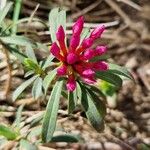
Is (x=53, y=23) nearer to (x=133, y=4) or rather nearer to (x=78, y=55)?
(x=78, y=55)

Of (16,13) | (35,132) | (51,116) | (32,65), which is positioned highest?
(16,13)

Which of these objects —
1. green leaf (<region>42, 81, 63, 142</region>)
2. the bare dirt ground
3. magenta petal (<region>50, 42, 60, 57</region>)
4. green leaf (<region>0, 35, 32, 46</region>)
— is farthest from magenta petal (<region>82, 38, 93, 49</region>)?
the bare dirt ground

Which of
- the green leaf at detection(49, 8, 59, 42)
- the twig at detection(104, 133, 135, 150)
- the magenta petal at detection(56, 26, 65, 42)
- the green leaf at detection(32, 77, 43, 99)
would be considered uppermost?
the green leaf at detection(49, 8, 59, 42)

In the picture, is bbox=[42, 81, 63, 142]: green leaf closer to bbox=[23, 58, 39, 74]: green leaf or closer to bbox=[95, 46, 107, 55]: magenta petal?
bbox=[23, 58, 39, 74]: green leaf

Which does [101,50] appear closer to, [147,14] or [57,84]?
[57,84]

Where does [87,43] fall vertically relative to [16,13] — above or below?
below

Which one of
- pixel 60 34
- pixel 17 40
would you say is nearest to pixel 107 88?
pixel 17 40

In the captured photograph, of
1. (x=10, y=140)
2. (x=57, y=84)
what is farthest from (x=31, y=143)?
(x=57, y=84)

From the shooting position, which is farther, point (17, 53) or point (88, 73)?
point (17, 53)
